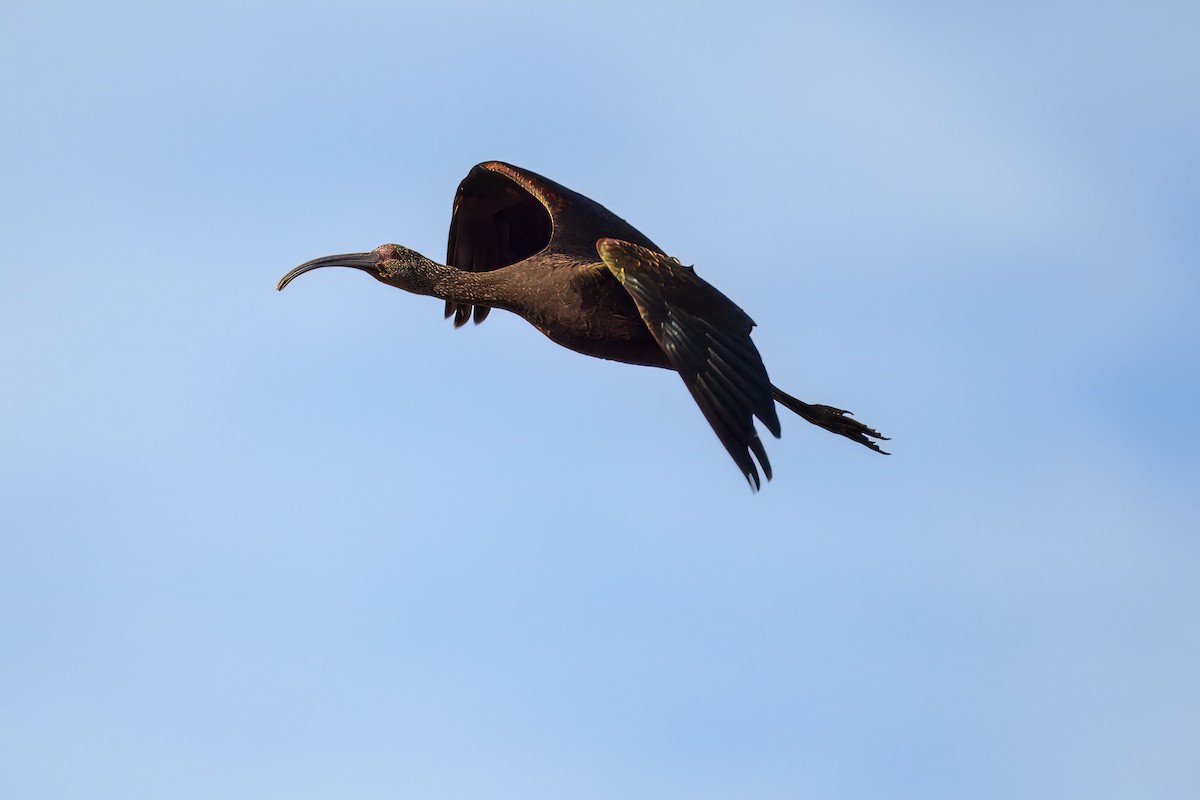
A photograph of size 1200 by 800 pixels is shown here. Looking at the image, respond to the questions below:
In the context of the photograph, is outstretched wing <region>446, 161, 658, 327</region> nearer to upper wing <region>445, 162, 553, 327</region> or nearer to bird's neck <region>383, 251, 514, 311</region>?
upper wing <region>445, 162, 553, 327</region>

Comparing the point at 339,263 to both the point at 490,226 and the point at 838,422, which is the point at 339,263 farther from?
the point at 838,422

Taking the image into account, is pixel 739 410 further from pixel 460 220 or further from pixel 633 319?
pixel 460 220

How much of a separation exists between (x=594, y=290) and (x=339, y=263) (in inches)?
90.3

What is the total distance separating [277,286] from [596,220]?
2.44 metres

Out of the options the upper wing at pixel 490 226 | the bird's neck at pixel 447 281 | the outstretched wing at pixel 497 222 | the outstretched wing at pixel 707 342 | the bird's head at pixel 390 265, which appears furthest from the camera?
the upper wing at pixel 490 226

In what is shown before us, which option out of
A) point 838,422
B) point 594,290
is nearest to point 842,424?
point 838,422

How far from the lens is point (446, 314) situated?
548 inches

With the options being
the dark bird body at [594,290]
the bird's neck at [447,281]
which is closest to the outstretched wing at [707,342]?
the dark bird body at [594,290]

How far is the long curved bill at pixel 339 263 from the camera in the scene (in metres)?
12.8

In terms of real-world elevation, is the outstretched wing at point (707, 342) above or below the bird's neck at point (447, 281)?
below

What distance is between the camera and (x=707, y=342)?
35.6 ft

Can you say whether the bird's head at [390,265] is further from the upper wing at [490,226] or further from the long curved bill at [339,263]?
the upper wing at [490,226]

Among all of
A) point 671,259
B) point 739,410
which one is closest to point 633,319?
point 671,259

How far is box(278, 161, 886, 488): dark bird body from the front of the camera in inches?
418
